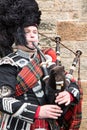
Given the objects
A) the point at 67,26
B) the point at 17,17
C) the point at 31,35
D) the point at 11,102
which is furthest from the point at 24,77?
the point at 67,26

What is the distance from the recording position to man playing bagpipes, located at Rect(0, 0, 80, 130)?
2.96 meters

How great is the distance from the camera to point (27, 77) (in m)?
3.04

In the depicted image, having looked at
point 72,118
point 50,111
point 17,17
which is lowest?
point 72,118

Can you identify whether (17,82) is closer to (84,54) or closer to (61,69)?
(61,69)

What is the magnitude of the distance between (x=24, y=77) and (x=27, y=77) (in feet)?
0.06

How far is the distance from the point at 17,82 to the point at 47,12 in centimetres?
191

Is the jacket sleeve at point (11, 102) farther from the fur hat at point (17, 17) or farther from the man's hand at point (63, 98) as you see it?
the fur hat at point (17, 17)

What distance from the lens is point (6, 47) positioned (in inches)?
130

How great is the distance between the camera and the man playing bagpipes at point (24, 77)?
2965mm

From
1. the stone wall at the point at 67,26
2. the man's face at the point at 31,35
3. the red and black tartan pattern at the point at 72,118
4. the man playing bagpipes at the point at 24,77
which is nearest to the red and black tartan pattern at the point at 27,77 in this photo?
the man playing bagpipes at the point at 24,77

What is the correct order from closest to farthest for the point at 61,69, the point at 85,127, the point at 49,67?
the point at 61,69
the point at 49,67
the point at 85,127

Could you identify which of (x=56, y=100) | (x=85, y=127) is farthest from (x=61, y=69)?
(x=85, y=127)

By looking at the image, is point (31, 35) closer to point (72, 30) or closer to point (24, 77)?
point (24, 77)

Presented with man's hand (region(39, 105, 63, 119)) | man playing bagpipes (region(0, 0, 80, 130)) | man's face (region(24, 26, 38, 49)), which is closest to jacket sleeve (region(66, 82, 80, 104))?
man playing bagpipes (region(0, 0, 80, 130))
